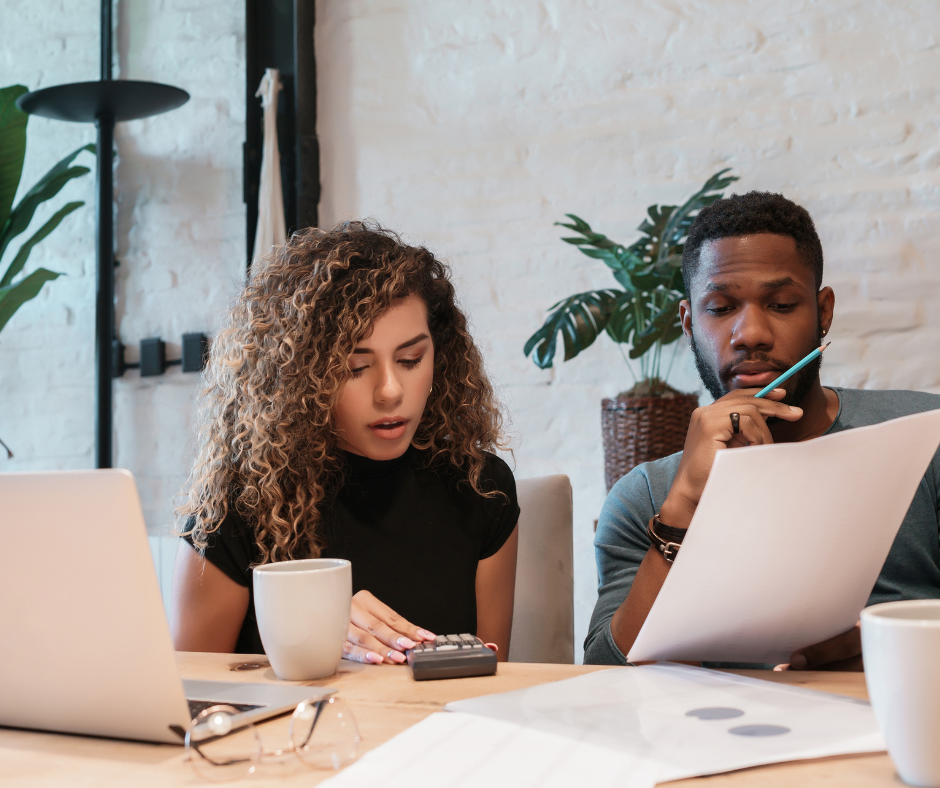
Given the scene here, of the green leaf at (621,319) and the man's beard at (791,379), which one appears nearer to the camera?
the man's beard at (791,379)

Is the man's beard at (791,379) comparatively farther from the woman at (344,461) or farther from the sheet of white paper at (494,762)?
the sheet of white paper at (494,762)

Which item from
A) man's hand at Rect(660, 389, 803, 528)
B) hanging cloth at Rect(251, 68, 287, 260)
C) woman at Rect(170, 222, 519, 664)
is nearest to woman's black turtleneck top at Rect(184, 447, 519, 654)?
woman at Rect(170, 222, 519, 664)

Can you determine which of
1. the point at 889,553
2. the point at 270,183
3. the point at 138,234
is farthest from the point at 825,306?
the point at 138,234

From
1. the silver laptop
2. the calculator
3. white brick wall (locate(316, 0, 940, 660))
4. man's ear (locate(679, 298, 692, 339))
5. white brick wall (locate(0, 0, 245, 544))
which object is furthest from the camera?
white brick wall (locate(0, 0, 245, 544))

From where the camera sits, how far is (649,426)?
1885mm

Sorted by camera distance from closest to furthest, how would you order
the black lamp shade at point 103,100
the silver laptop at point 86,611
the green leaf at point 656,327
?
the silver laptop at point 86,611
the green leaf at point 656,327
the black lamp shade at point 103,100

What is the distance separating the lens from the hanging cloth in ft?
8.12

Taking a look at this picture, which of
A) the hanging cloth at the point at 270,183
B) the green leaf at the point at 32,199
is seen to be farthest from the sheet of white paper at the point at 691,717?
the green leaf at the point at 32,199

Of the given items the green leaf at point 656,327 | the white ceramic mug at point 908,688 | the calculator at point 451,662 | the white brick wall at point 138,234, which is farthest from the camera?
the white brick wall at point 138,234

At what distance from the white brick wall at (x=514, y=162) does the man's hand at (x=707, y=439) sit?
1.14m

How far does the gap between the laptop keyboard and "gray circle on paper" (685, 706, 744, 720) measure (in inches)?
12.6

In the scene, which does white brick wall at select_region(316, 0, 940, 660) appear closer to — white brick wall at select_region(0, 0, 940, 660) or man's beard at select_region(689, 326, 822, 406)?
white brick wall at select_region(0, 0, 940, 660)

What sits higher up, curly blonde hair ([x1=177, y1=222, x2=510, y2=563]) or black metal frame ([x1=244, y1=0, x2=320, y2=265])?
black metal frame ([x1=244, y1=0, x2=320, y2=265])

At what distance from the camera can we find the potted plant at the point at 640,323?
188 centimetres
